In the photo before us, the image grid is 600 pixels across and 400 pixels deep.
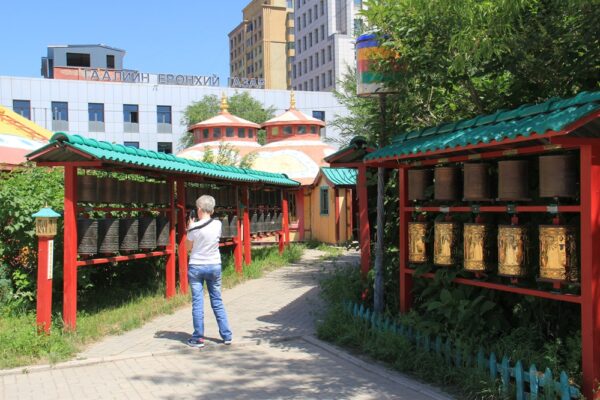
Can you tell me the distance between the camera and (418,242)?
6.73 meters

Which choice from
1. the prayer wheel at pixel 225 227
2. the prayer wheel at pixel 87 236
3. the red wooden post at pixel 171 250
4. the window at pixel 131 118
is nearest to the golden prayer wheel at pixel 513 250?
the prayer wheel at pixel 87 236

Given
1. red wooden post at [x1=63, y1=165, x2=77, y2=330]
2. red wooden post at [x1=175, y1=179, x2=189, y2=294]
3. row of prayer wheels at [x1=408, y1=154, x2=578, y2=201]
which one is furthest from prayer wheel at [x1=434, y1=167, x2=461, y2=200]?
red wooden post at [x1=175, y1=179, x2=189, y2=294]

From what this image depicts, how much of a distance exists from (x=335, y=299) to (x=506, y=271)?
138 inches

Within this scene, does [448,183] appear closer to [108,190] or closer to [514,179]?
[514,179]

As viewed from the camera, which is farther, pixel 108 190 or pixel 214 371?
pixel 108 190

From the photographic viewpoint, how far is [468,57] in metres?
6.38

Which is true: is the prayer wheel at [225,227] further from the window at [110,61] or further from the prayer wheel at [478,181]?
the window at [110,61]

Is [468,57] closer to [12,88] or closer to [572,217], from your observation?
[572,217]

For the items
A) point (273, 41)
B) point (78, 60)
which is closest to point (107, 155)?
point (78, 60)

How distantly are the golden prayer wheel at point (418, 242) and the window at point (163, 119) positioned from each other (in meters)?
51.5

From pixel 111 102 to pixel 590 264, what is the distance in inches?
2098

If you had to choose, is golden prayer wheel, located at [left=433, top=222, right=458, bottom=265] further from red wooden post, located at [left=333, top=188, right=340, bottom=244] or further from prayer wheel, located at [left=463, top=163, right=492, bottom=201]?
red wooden post, located at [left=333, top=188, right=340, bottom=244]

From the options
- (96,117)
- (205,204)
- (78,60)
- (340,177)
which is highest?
(78,60)

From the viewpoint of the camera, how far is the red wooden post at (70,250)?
23.6ft
